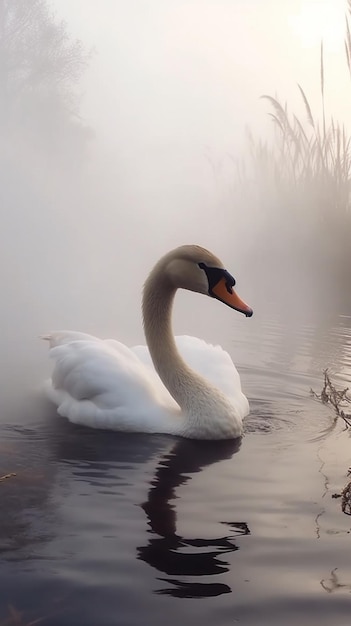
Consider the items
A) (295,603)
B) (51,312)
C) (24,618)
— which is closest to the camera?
(24,618)

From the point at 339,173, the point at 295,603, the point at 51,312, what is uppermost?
the point at 339,173

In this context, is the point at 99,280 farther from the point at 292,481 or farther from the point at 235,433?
the point at 292,481

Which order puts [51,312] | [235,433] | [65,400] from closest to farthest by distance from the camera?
[235,433], [65,400], [51,312]

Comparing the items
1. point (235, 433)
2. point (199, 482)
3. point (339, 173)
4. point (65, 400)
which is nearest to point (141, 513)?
point (199, 482)

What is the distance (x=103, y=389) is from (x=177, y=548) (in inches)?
61.2

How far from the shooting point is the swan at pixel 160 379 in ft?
12.8

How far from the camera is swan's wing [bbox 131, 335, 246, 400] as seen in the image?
14.4 feet

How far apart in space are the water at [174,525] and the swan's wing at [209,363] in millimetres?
233

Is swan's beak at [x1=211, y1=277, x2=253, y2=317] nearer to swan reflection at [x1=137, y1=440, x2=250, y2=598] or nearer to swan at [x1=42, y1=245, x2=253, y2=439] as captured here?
swan at [x1=42, y1=245, x2=253, y2=439]

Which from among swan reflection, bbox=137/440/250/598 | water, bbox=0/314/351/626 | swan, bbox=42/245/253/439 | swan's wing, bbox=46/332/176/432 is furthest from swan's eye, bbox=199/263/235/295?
swan reflection, bbox=137/440/250/598

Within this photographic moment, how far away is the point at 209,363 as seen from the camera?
15.1 ft

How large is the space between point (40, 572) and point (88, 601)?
0.69ft

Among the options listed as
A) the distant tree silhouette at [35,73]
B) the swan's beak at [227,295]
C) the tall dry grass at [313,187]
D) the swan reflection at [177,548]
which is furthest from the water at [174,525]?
the distant tree silhouette at [35,73]

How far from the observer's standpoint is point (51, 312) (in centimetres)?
779
